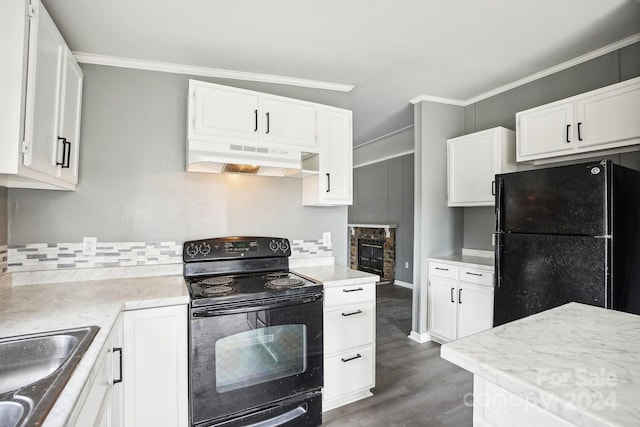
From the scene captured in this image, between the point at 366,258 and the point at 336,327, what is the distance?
4577 millimetres

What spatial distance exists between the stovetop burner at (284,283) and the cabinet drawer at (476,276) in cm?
165

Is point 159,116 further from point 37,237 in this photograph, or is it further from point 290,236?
point 290,236

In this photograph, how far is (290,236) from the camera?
2721 mm

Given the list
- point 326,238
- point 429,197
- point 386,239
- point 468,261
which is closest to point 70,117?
point 326,238

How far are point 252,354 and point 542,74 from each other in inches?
127

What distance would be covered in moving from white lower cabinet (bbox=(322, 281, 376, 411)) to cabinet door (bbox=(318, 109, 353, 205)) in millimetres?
751

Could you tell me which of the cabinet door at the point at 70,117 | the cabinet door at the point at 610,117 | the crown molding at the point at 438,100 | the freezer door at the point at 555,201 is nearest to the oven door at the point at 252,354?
the cabinet door at the point at 70,117

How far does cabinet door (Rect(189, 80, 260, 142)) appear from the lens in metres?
2.08

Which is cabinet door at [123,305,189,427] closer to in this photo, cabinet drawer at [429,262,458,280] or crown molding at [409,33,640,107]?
cabinet drawer at [429,262,458,280]

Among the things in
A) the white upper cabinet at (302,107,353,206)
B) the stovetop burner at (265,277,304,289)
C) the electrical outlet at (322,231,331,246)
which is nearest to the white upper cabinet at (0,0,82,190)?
the stovetop burner at (265,277,304,289)

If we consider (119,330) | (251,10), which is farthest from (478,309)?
(251,10)

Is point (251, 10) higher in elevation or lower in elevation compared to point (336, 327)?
higher

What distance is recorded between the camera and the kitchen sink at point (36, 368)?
76 cm

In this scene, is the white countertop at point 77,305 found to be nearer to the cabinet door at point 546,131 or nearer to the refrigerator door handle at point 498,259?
the refrigerator door handle at point 498,259
